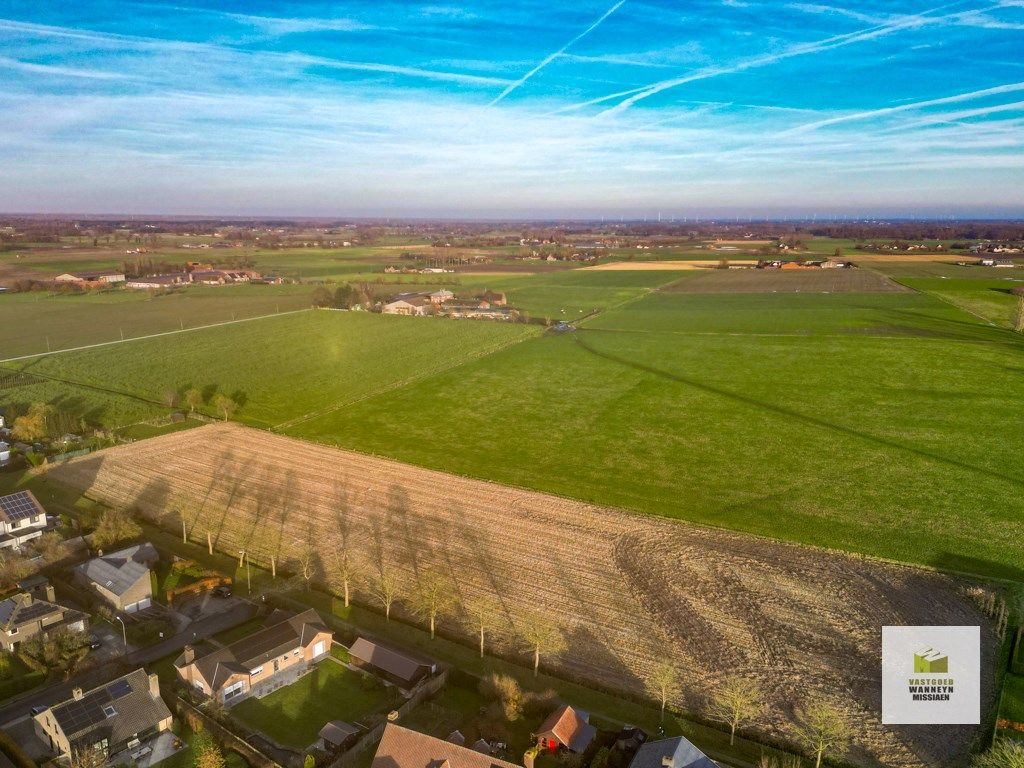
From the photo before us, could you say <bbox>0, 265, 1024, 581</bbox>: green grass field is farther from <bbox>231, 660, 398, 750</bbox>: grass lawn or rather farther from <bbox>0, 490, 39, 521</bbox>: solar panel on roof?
<bbox>231, 660, 398, 750</bbox>: grass lawn

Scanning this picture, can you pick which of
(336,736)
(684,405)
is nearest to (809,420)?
(684,405)

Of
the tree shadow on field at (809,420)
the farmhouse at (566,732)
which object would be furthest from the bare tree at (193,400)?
the farmhouse at (566,732)

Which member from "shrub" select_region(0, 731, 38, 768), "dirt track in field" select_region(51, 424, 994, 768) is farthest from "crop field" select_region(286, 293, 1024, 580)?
"shrub" select_region(0, 731, 38, 768)

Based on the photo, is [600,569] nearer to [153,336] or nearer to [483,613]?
[483,613]

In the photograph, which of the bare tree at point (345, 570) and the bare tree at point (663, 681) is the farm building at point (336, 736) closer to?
the bare tree at point (345, 570)

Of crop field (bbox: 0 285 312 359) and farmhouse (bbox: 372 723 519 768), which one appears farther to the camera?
crop field (bbox: 0 285 312 359)

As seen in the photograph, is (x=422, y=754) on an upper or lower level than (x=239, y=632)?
upper
